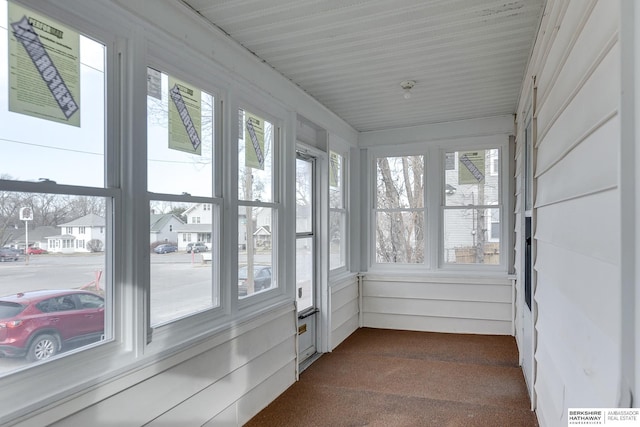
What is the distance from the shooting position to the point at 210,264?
8.19ft

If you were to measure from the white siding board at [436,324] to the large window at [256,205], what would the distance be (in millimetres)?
2293

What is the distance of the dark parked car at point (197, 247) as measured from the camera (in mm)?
2327

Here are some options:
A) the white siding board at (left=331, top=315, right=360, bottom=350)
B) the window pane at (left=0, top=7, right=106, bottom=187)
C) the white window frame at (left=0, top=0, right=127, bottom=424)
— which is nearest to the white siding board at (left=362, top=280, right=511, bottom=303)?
the white siding board at (left=331, top=315, right=360, bottom=350)

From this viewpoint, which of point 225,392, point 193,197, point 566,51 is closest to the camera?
point 566,51

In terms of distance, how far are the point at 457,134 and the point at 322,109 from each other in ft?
5.79

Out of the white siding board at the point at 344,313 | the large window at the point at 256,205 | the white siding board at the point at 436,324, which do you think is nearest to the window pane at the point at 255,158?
the large window at the point at 256,205

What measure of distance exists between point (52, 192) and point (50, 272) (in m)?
0.32

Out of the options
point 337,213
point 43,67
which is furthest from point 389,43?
point 337,213

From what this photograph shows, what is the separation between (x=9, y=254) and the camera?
4.83ft

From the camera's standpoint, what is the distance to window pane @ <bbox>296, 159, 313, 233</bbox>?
13.0 feet

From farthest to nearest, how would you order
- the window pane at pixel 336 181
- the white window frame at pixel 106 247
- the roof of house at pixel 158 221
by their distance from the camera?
1. the window pane at pixel 336 181
2. the roof of house at pixel 158 221
3. the white window frame at pixel 106 247

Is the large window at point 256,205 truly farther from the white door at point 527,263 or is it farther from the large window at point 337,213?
the white door at point 527,263

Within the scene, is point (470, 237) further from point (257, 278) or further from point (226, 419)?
point (226, 419)

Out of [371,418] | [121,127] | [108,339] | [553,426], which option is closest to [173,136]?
[121,127]
